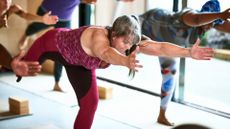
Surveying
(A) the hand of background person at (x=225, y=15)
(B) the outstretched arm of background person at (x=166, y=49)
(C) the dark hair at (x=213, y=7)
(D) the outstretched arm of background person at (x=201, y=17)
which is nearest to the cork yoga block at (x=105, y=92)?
(D) the outstretched arm of background person at (x=201, y=17)

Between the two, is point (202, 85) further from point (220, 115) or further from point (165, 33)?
point (165, 33)

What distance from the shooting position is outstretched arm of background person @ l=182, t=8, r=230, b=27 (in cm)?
267

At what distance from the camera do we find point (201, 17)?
2.81 m

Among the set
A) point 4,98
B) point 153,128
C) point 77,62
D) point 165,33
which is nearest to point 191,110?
point 153,128

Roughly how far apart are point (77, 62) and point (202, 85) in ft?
8.83

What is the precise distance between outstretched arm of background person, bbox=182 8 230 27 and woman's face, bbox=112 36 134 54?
2.52 ft

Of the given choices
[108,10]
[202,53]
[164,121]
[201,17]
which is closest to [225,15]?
[201,17]

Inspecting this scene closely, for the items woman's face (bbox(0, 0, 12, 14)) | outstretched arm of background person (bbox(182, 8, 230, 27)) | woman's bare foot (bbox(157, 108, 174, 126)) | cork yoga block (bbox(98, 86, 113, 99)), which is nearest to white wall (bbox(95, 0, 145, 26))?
cork yoga block (bbox(98, 86, 113, 99))

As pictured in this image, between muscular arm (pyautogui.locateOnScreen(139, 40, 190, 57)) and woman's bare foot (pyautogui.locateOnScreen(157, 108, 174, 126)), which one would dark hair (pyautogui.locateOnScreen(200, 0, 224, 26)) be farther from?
woman's bare foot (pyautogui.locateOnScreen(157, 108, 174, 126))

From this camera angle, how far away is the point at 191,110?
13.0 ft

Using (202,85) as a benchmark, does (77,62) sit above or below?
above

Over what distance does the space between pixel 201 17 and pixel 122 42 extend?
32.4 inches

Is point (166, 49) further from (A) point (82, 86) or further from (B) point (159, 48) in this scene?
(A) point (82, 86)

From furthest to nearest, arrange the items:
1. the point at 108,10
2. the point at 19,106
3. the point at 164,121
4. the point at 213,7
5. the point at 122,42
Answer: the point at 108,10 < the point at 19,106 < the point at 164,121 < the point at 213,7 < the point at 122,42
